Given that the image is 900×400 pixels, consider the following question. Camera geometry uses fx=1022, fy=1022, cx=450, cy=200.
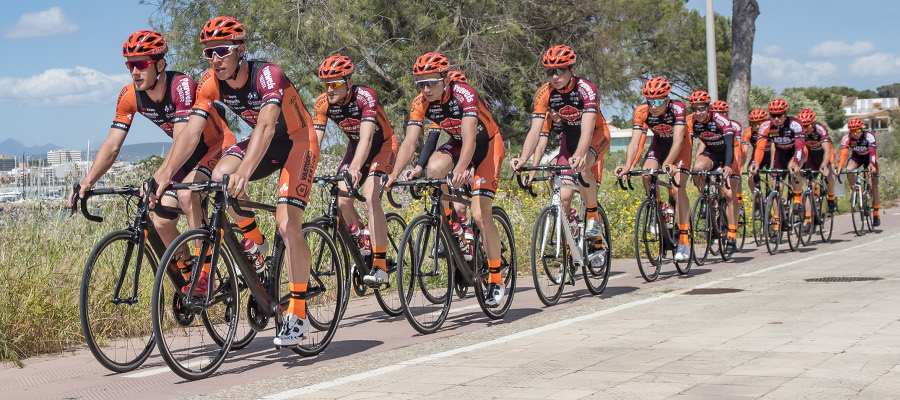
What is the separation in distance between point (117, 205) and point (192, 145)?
446cm

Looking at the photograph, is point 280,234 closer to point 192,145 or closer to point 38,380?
point 192,145

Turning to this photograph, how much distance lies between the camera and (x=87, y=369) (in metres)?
7.05

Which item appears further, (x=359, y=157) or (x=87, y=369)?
(x=359, y=157)

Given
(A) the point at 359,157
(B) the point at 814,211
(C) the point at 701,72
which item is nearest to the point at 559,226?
(A) the point at 359,157

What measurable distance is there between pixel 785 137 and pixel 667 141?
14.9 feet

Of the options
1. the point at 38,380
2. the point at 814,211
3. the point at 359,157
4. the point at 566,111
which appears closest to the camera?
the point at 38,380

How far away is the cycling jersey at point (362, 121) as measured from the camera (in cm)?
899

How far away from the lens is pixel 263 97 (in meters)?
6.89

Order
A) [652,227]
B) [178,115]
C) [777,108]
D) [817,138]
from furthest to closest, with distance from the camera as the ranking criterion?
[817,138] → [777,108] → [652,227] → [178,115]

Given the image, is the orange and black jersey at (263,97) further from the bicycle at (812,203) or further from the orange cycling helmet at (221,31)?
the bicycle at (812,203)

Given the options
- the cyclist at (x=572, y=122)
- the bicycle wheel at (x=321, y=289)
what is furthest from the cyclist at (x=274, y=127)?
the cyclist at (x=572, y=122)

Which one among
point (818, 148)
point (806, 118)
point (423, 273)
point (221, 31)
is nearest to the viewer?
point (221, 31)

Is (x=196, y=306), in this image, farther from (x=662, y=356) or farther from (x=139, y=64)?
(x=662, y=356)

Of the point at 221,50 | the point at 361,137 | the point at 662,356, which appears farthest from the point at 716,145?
the point at 221,50
